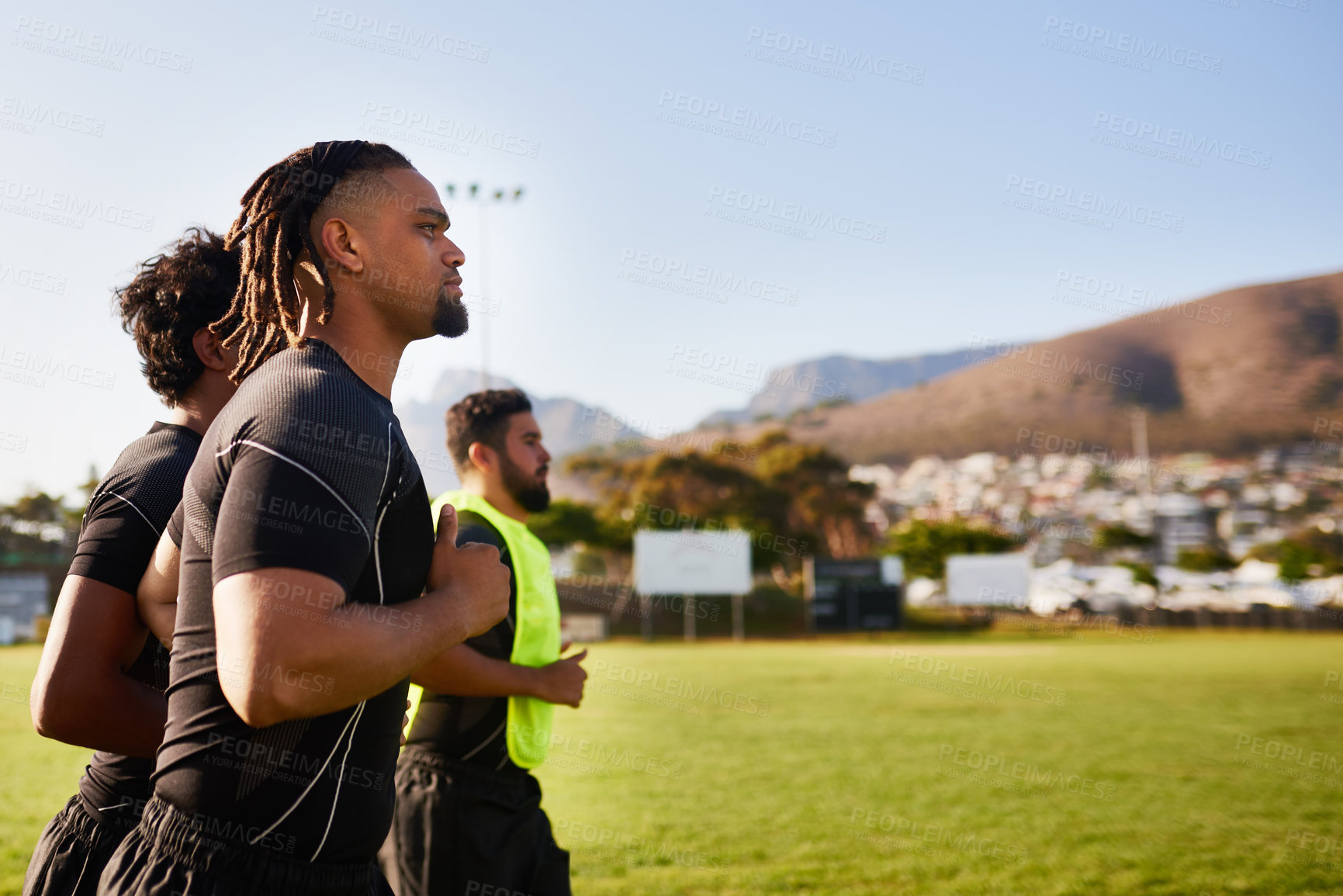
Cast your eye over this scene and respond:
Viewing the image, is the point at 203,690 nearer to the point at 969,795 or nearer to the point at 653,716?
the point at 969,795

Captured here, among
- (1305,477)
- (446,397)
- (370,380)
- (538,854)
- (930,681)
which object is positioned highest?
(1305,477)

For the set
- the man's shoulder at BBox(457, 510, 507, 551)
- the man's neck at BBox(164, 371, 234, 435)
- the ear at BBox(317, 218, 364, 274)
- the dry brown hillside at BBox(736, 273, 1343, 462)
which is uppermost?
the dry brown hillside at BBox(736, 273, 1343, 462)

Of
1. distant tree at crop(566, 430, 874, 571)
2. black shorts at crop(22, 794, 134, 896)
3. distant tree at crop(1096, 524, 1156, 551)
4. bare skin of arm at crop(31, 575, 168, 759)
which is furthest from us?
distant tree at crop(1096, 524, 1156, 551)

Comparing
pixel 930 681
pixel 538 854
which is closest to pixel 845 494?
pixel 930 681

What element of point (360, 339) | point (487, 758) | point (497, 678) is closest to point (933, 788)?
point (487, 758)

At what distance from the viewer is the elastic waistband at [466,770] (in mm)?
3080

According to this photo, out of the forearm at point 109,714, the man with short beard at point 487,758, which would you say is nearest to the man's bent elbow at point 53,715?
the forearm at point 109,714

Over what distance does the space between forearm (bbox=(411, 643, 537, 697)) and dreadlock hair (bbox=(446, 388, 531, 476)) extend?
1.16 meters

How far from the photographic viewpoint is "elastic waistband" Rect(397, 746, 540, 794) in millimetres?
Answer: 3080

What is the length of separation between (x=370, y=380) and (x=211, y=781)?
0.68 meters

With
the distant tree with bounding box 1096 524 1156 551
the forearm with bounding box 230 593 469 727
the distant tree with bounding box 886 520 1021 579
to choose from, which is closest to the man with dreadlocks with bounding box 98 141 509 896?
the forearm with bounding box 230 593 469 727

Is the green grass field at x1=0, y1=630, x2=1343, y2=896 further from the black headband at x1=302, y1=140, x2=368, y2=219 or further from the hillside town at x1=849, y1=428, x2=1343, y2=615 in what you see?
the hillside town at x1=849, y1=428, x2=1343, y2=615

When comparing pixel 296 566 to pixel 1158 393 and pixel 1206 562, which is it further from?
pixel 1158 393

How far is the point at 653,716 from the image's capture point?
13570mm
